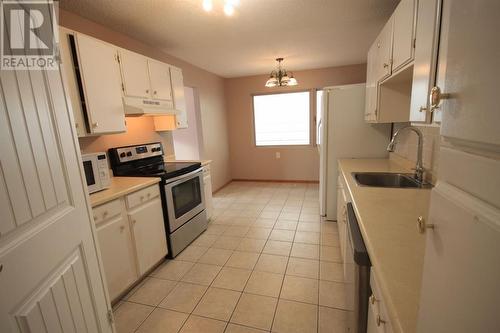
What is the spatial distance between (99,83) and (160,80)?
820mm

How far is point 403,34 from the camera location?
1.46 meters

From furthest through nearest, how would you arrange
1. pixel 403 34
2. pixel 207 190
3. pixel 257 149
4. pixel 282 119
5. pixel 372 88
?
pixel 257 149 → pixel 282 119 → pixel 207 190 → pixel 372 88 → pixel 403 34

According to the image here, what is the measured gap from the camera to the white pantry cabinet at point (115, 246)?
5.60 feet

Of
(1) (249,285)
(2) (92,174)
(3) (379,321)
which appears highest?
(2) (92,174)

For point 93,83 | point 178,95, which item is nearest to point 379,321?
point 93,83

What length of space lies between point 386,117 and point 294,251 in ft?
5.18

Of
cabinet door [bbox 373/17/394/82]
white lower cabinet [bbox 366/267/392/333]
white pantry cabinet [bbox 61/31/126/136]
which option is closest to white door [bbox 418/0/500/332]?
white lower cabinet [bbox 366/267/392/333]

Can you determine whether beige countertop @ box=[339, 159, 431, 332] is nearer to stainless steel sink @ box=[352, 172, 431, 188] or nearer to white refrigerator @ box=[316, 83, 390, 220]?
stainless steel sink @ box=[352, 172, 431, 188]


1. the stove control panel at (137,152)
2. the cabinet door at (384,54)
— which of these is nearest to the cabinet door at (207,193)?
the stove control panel at (137,152)

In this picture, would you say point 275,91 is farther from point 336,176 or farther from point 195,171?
point 195,171

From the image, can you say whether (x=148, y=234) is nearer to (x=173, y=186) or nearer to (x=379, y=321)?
(x=173, y=186)

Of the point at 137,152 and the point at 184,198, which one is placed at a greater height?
the point at 137,152

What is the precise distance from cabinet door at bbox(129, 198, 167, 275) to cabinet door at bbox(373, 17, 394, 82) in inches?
88.8

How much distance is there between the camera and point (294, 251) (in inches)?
98.8
